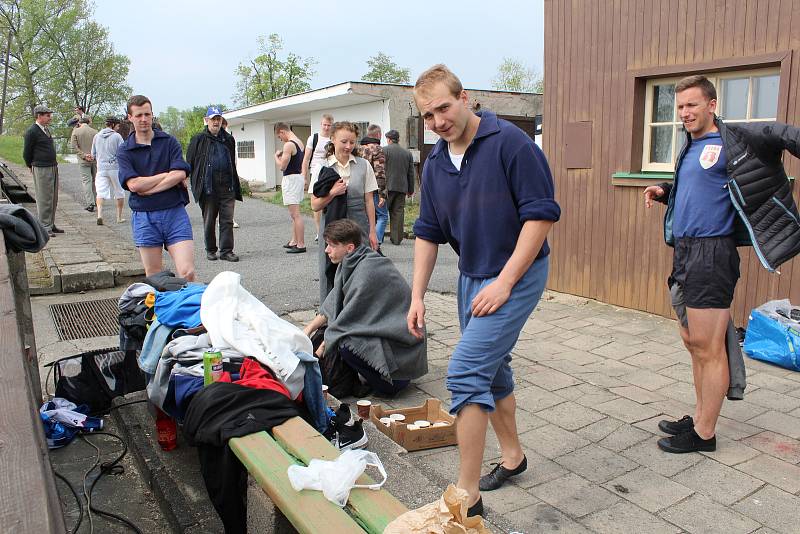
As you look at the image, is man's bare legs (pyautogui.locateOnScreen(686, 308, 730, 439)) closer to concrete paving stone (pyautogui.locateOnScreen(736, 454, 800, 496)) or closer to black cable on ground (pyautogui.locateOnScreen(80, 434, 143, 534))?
concrete paving stone (pyautogui.locateOnScreen(736, 454, 800, 496))

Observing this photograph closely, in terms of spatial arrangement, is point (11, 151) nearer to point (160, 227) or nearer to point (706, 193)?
point (160, 227)

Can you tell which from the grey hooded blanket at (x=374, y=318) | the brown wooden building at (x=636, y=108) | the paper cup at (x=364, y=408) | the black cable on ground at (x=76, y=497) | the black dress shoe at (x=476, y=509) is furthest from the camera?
the brown wooden building at (x=636, y=108)

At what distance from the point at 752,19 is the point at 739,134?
275 cm

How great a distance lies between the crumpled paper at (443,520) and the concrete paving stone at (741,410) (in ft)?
10.2

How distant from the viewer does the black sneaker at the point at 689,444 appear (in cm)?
372

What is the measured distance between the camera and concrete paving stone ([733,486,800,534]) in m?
3.00

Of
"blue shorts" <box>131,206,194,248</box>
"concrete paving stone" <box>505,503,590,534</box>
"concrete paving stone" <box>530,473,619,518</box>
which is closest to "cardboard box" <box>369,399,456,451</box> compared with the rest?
"concrete paving stone" <box>530,473,619,518</box>

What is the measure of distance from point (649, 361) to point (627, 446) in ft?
5.49

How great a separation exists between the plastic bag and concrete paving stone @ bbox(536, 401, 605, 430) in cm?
184

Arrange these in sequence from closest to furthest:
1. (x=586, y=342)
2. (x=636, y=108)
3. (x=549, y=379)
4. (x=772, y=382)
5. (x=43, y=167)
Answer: (x=772, y=382), (x=549, y=379), (x=586, y=342), (x=636, y=108), (x=43, y=167)

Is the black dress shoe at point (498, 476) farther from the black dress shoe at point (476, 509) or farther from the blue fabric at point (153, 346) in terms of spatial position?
the blue fabric at point (153, 346)

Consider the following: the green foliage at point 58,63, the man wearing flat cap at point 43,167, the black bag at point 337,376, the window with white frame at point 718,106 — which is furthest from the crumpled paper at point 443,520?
the green foliage at point 58,63

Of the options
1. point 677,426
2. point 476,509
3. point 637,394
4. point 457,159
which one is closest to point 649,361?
point 637,394

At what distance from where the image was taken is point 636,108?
6613 mm
